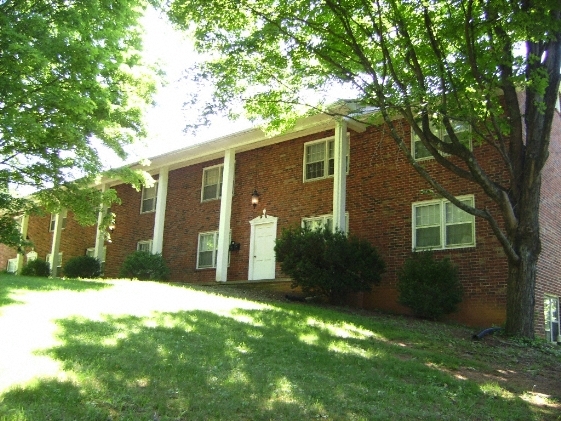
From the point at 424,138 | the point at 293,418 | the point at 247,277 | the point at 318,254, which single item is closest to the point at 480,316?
the point at 318,254

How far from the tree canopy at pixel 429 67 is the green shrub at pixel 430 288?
2.68m

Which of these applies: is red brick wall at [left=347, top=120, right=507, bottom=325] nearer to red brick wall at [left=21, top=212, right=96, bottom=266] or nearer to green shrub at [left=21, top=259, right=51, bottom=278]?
red brick wall at [left=21, top=212, right=96, bottom=266]

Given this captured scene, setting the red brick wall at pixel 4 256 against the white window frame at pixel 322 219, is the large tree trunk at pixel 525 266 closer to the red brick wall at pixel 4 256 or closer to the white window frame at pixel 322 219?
the white window frame at pixel 322 219

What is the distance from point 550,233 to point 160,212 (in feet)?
45.4

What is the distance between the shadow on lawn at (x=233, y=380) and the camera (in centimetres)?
492

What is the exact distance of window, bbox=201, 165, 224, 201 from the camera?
21.3 m

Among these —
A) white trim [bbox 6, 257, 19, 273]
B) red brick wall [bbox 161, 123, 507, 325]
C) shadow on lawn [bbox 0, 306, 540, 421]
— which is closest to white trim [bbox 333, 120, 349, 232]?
red brick wall [bbox 161, 123, 507, 325]

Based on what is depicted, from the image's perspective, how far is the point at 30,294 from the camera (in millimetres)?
10023

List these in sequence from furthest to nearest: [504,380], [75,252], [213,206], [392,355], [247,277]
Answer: [75,252] < [213,206] < [247,277] < [392,355] < [504,380]

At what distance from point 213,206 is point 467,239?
984cm

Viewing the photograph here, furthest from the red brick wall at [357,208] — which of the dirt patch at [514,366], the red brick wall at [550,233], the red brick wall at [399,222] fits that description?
the dirt patch at [514,366]

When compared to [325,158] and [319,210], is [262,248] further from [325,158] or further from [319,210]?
[325,158]

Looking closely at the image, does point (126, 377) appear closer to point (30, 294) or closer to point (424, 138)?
point (30, 294)

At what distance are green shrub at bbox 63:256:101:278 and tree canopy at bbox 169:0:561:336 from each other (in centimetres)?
1329
